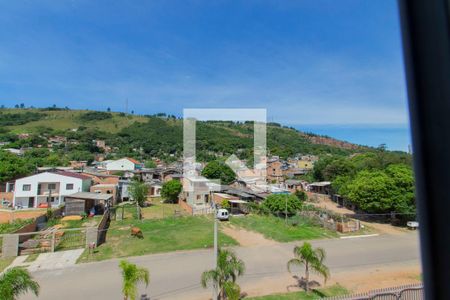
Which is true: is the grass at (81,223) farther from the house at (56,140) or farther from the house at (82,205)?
the house at (56,140)

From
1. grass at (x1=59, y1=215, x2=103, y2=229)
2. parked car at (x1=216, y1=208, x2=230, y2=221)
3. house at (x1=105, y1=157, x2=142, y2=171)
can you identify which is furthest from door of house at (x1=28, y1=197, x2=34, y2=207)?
house at (x1=105, y1=157, x2=142, y2=171)

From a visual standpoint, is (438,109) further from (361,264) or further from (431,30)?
(361,264)

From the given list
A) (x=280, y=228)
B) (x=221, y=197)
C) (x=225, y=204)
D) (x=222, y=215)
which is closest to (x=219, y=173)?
(x=221, y=197)

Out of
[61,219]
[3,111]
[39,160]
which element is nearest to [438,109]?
[61,219]

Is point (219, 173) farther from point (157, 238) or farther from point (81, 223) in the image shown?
point (157, 238)

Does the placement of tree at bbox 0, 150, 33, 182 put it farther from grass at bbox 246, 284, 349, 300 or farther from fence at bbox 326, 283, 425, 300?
fence at bbox 326, 283, 425, 300
